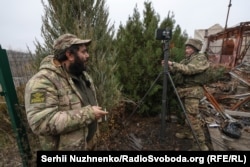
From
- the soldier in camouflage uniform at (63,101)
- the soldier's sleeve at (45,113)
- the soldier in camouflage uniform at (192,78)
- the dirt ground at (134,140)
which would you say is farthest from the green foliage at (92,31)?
the soldier's sleeve at (45,113)

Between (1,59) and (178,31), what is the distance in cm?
396

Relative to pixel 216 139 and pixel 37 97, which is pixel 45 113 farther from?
pixel 216 139

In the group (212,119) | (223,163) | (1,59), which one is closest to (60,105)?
(1,59)

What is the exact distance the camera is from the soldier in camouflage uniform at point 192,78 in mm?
3837

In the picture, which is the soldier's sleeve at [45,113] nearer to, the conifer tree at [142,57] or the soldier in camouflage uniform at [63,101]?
the soldier in camouflage uniform at [63,101]

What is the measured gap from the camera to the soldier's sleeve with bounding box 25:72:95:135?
1669mm

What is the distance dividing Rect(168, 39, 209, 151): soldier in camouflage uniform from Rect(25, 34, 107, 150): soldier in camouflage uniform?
86.8 inches

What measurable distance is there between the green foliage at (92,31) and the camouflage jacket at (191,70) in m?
1.21

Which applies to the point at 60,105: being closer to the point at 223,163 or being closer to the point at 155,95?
the point at 223,163

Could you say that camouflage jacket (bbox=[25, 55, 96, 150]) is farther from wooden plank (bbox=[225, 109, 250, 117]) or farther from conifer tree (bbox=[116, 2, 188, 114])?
wooden plank (bbox=[225, 109, 250, 117])

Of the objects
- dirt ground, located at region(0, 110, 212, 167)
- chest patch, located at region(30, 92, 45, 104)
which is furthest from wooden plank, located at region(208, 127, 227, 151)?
chest patch, located at region(30, 92, 45, 104)

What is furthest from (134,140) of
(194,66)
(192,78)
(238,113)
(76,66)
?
(238,113)

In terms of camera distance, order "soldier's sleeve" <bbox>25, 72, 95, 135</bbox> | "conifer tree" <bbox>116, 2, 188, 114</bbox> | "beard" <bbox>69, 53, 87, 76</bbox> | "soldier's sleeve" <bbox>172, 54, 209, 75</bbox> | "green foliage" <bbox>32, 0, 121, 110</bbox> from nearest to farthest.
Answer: "soldier's sleeve" <bbox>25, 72, 95, 135</bbox>
"beard" <bbox>69, 53, 87, 76</bbox>
"green foliage" <bbox>32, 0, 121, 110</bbox>
"soldier's sleeve" <bbox>172, 54, 209, 75</bbox>
"conifer tree" <bbox>116, 2, 188, 114</bbox>

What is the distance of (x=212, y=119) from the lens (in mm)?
5395
